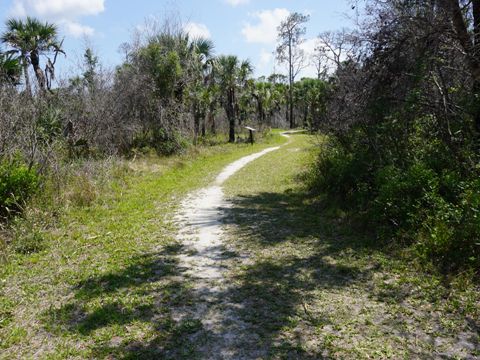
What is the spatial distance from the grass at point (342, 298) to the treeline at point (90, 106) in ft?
15.9

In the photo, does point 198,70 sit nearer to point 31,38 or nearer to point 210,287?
point 31,38

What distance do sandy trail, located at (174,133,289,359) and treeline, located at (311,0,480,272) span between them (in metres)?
2.96

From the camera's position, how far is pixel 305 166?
15.8 m

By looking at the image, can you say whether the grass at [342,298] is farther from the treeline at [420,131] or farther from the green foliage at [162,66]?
the green foliage at [162,66]

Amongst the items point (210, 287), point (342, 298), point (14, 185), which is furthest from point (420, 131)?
point (14, 185)

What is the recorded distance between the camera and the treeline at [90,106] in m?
9.06

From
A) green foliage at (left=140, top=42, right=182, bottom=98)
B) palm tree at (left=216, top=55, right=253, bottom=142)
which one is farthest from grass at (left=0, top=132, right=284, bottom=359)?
palm tree at (left=216, top=55, right=253, bottom=142)

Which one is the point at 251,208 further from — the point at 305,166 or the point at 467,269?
the point at 305,166

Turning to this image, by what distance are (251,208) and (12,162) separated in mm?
5342

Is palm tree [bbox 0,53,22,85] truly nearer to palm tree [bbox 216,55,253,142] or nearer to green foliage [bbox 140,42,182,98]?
green foliage [bbox 140,42,182,98]

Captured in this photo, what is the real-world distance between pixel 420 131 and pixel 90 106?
12.3 m

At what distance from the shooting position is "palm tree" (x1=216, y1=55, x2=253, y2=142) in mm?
28906

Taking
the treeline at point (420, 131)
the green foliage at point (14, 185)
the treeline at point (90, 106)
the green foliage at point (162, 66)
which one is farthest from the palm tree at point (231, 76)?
the green foliage at point (14, 185)

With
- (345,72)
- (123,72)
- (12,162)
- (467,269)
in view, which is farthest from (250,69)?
(467,269)
